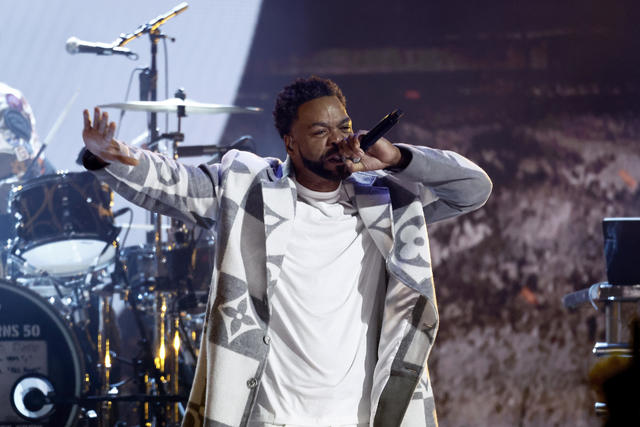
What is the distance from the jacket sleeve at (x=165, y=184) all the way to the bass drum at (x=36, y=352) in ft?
8.22

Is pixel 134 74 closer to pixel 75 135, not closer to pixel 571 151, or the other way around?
pixel 75 135

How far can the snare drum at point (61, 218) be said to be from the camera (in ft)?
14.5

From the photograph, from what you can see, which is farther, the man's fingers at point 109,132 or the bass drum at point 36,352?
the bass drum at point 36,352

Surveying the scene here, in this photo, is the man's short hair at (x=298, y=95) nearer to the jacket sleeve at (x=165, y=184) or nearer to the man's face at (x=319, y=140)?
the man's face at (x=319, y=140)

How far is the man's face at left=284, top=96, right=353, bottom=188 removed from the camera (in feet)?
6.63

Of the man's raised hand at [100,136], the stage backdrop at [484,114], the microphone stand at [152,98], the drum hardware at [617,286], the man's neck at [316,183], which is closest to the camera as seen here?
the man's raised hand at [100,136]

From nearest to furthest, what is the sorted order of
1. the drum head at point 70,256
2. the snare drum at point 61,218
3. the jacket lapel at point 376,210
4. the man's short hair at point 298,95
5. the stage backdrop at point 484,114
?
the jacket lapel at point 376,210, the man's short hair at point 298,95, the snare drum at point 61,218, the drum head at point 70,256, the stage backdrop at point 484,114

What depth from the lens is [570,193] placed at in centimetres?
537

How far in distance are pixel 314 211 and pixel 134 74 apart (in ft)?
12.3

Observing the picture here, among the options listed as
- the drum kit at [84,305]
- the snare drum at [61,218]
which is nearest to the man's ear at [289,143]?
the drum kit at [84,305]

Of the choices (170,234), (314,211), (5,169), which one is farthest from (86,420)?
(314,211)

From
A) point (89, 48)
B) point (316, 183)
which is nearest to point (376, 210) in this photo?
point (316, 183)

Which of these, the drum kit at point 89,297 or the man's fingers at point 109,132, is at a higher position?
the man's fingers at point 109,132

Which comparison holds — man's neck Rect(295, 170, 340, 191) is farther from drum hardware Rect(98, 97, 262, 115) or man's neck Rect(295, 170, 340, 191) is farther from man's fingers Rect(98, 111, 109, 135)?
drum hardware Rect(98, 97, 262, 115)
